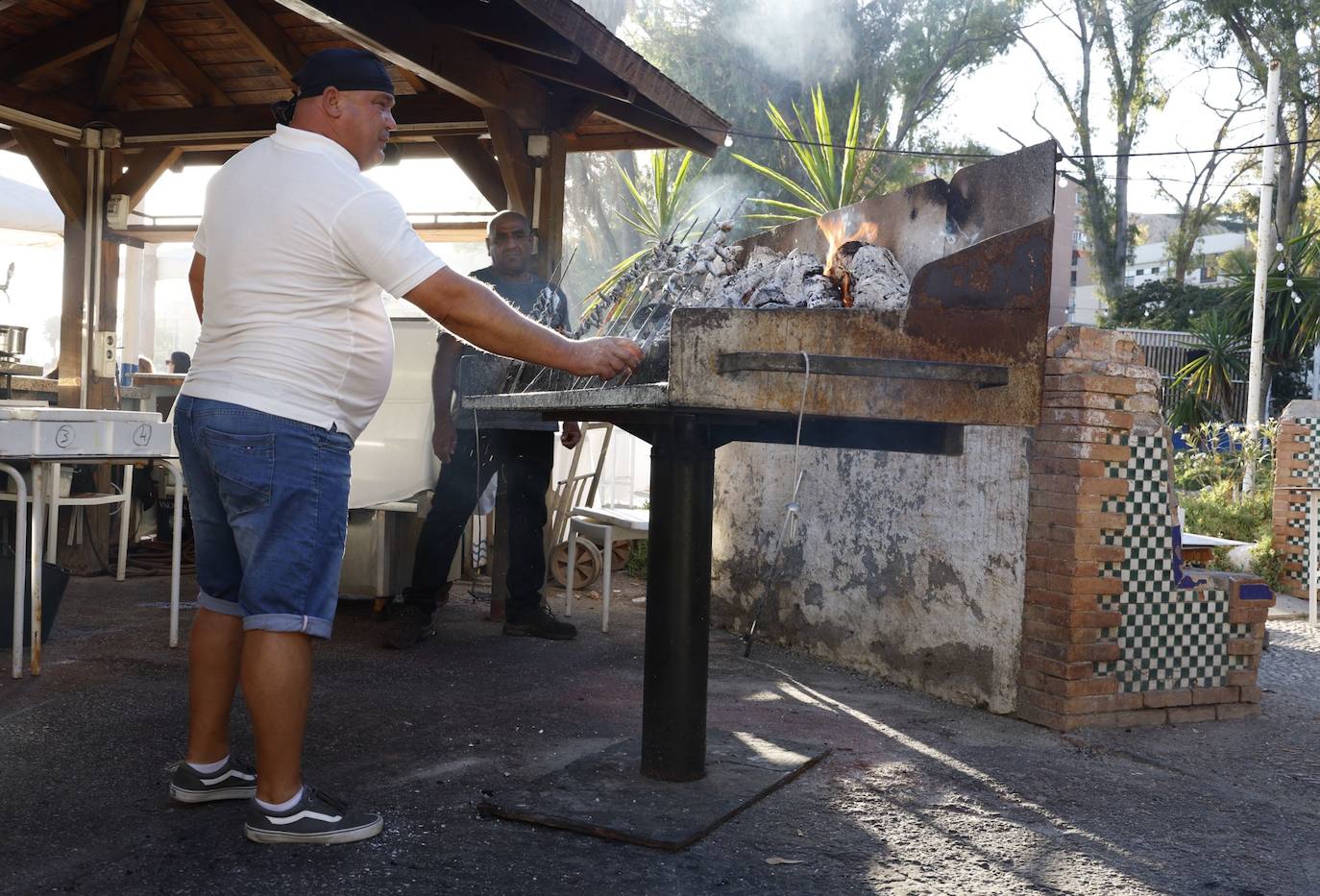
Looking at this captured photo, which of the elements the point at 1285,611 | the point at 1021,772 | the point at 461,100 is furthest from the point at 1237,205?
the point at 1021,772

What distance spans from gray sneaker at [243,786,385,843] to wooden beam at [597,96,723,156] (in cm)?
544

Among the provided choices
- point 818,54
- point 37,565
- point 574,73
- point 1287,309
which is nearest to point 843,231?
point 574,73

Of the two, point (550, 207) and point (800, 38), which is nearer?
point (550, 207)

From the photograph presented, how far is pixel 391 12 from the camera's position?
18.8 ft

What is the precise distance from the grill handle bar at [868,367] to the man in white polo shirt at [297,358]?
267 millimetres

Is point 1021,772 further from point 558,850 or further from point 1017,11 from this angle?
point 1017,11

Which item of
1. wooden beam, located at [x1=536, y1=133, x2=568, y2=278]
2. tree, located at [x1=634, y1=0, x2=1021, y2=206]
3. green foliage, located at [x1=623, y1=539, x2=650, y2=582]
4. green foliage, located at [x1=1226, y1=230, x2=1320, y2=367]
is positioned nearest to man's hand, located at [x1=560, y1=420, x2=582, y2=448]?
wooden beam, located at [x1=536, y1=133, x2=568, y2=278]

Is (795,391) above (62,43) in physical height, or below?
below

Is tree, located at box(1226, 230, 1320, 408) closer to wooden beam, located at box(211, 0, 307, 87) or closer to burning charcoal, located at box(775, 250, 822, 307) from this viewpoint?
wooden beam, located at box(211, 0, 307, 87)

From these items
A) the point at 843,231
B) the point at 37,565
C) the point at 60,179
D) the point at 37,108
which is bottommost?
the point at 37,565

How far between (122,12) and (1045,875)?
7.48m

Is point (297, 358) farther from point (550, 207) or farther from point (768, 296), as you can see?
point (550, 207)

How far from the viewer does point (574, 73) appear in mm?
6977

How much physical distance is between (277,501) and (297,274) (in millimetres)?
539
